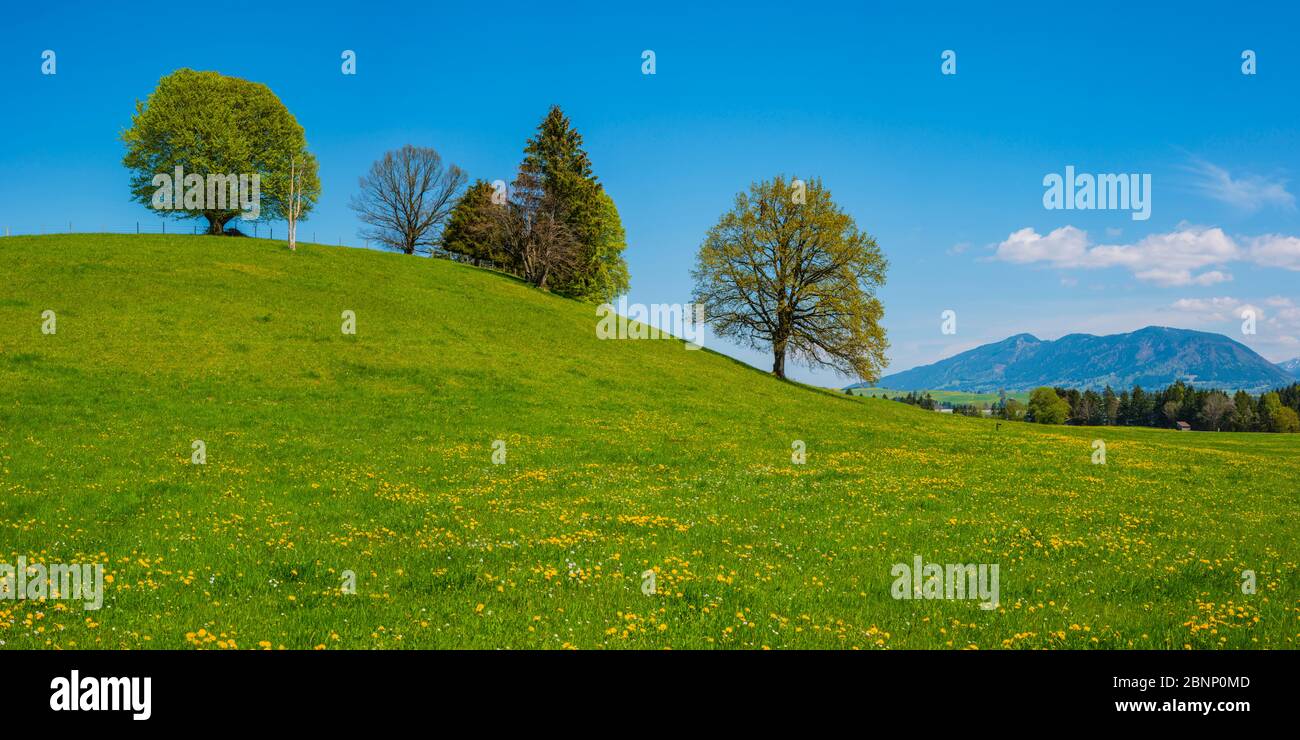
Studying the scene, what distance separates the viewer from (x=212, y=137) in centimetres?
6353

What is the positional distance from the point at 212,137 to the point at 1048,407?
659ft

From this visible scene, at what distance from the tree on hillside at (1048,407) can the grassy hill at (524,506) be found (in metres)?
167

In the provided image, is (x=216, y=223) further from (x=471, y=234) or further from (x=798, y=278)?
(x=798, y=278)

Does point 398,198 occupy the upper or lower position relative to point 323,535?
upper

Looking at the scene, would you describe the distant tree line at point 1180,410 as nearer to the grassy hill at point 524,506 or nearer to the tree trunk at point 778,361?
the tree trunk at point 778,361

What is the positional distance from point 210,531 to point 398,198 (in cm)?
8131

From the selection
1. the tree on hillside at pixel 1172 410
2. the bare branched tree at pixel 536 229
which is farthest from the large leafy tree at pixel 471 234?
the tree on hillside at pixel 1172 410

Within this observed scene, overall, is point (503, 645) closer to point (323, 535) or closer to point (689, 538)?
point (689, 538)
